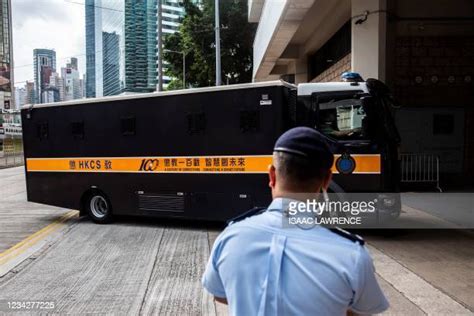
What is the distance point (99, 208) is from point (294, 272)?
31.5ft

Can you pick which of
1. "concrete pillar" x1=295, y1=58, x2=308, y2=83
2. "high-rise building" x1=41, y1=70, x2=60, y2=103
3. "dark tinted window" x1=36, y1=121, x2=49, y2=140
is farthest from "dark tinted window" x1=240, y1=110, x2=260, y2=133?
"high-rise building" x1=41, y1=70, x2=60, y2=103

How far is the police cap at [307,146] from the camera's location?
1.72 meters

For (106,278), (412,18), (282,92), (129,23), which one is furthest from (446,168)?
(129,23)

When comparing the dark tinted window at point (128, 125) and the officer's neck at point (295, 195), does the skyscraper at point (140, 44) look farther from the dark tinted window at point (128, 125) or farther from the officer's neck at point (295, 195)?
the officer's neck at point (295, 195)

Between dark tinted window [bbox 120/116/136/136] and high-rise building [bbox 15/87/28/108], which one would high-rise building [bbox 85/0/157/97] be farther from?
high-rise building [bbox 15/87/28/108]

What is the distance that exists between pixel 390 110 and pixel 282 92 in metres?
1.93

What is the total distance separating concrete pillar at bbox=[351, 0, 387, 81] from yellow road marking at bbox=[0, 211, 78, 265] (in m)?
8.15

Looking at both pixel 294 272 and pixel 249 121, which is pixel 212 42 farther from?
pixel 294 272

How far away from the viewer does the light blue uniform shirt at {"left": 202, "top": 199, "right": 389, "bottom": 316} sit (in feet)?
5.34

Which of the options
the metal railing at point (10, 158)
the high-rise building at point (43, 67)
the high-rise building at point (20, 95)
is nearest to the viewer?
the metal railing at point (10, 158)

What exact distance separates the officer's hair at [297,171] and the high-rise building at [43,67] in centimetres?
4845

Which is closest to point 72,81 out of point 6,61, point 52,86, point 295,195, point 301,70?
point 52,86

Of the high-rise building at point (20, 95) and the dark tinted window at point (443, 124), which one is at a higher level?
the high-rise building at point (20, 95)

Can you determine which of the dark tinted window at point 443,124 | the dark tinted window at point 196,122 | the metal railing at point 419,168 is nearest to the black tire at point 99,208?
the dark tinted window at point 196,122
